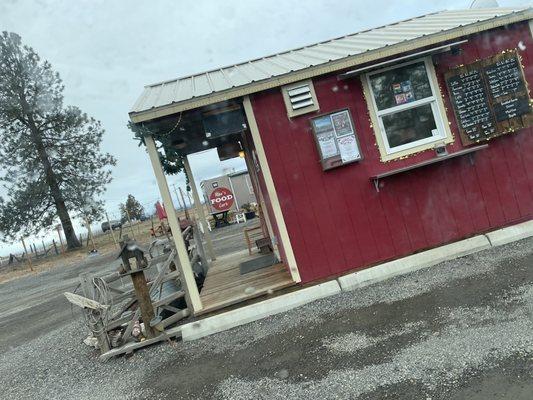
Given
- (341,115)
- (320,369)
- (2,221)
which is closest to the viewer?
(320,369)

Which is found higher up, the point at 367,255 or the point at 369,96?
the point at 369,96

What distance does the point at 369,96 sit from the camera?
668 centimetres

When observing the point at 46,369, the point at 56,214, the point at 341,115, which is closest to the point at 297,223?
the point at 341,115

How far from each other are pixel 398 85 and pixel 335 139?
4.39 feet

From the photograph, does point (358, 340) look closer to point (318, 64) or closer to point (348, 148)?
point (348, 148)

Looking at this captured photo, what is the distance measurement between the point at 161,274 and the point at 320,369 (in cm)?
327

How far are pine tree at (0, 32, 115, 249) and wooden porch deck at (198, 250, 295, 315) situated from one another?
81.3ft

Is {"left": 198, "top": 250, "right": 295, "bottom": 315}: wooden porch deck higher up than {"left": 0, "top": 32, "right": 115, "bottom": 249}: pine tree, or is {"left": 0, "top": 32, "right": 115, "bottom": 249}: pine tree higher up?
{"left": 0, "top": 32, "right": 115, "bottom": 249}: pine tree

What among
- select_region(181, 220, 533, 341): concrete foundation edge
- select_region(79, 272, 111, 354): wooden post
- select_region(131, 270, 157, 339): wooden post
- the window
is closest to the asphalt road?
select_region(79, 272, 111, 354): wooden post

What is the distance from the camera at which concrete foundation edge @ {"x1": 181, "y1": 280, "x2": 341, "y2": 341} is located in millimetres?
6176

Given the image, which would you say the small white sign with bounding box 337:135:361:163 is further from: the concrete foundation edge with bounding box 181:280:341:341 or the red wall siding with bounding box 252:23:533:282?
the concrete foundation edge with bounding box 181:280:341:341

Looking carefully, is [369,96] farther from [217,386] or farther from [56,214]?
[56,214]

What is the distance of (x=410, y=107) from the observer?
22.2 feet

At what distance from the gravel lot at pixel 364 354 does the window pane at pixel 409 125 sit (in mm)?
2037
